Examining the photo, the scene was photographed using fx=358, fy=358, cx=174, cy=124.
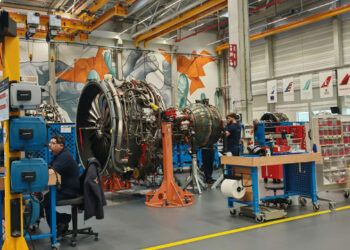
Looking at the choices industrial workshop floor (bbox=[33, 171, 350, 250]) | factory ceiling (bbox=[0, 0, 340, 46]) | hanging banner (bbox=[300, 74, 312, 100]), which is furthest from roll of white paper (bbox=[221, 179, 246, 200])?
hanging banner (bbox=[300, 74, 312, 100])

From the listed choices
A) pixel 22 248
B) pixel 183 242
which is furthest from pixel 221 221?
pixel 22 248

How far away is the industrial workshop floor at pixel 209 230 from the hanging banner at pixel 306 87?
25.7 feet

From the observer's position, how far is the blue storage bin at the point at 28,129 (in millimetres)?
2805

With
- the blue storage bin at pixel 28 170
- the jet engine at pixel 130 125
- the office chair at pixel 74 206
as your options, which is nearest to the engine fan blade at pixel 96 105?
the jet engine at pixel 130 125

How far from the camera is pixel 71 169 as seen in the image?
4070mm

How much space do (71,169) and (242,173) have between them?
2252 mm

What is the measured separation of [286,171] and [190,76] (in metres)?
10.6

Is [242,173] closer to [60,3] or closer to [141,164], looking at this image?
[141,164]

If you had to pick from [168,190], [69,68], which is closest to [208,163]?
[168,190]

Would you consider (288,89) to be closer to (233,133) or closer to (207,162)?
(207,162)

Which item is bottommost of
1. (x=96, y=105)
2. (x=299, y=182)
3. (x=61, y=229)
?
(x=61, y=229)

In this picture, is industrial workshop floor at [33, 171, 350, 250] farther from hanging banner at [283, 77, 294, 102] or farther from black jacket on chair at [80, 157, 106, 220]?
hanging banner at [283, 77, 294, 102]

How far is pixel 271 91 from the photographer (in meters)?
14.2

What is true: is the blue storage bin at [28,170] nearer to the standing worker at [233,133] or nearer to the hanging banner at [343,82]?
the standing worker at [233,133]
